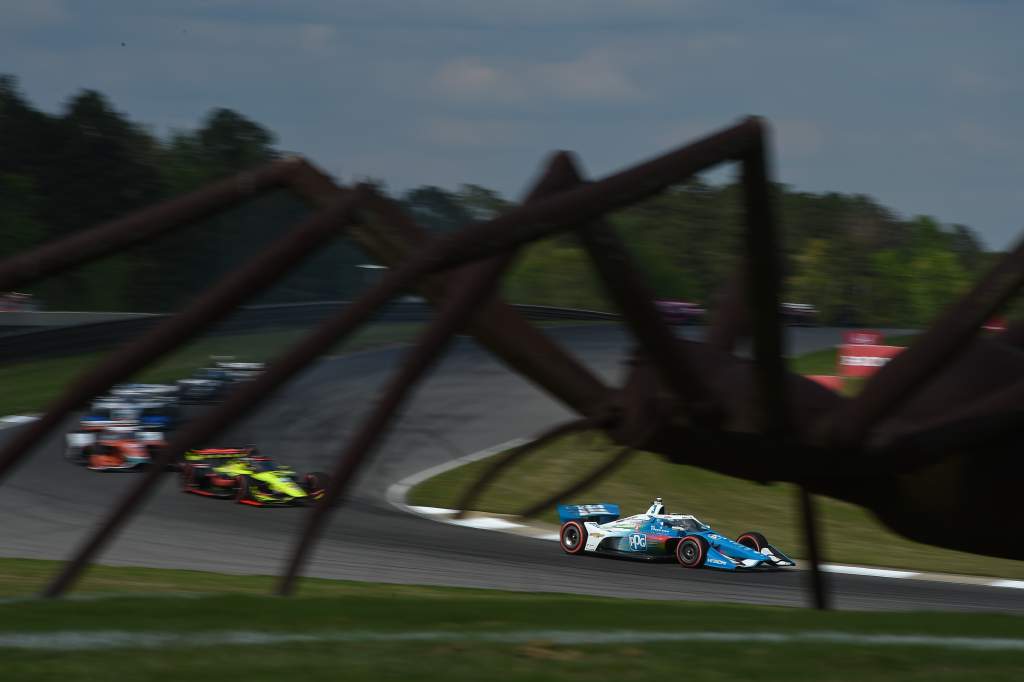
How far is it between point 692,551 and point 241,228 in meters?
22.9

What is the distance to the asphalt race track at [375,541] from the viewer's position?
1298cm

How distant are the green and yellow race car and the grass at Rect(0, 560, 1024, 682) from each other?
14.2 m

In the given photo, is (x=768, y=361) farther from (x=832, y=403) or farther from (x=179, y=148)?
(x=179, y=148)

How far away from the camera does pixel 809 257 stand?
73062 millimetres

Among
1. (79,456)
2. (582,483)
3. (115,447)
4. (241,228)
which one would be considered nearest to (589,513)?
(115,447)

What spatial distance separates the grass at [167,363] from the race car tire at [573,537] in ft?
28.2

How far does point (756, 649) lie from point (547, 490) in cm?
1524

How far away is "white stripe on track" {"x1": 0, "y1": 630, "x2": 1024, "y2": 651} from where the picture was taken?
3146 mm

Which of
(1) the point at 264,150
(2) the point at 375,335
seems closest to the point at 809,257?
(1) the point at 264,150

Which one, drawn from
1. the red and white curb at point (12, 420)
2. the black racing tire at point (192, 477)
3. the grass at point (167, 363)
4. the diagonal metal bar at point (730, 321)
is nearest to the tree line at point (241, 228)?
the grass at point (167, 363)

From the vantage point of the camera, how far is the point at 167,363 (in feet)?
77.1

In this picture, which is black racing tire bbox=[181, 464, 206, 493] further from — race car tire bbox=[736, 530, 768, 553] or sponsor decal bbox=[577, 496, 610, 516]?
race car tire bbox=[736, 530, 768, 553]

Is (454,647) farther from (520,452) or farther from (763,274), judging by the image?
(763,274)

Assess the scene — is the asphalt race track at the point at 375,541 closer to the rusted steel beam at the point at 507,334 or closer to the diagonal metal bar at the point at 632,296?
the rusted steel beam at the point at 507,334
